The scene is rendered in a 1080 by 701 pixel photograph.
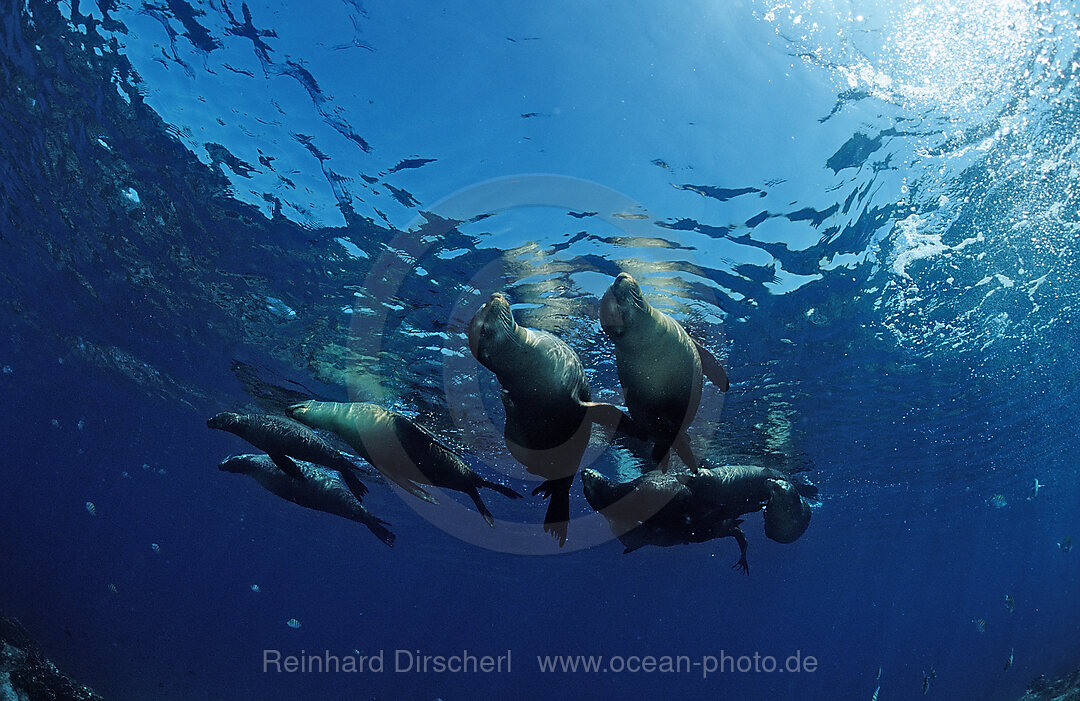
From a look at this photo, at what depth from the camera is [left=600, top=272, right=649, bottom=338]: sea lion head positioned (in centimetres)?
393

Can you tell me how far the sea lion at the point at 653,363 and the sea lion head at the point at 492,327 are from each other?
0.68 m

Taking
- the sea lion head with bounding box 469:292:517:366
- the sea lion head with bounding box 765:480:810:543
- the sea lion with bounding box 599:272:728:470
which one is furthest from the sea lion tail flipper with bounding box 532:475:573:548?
the sea lion head with bounding box 765:480:810:543

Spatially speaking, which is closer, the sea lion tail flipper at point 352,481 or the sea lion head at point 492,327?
the sea lion head at point 492,327

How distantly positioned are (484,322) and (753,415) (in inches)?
583

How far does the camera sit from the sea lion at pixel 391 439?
579 cm

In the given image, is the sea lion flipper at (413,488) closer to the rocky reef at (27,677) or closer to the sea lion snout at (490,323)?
the sea lion snout at (490,323)

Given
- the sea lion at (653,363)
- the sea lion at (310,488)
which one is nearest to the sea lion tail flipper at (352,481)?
the sea lion at (310,488)

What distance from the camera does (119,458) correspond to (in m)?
39.8

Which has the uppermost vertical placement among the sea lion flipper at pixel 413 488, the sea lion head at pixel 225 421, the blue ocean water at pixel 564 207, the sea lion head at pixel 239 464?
the blue ocean water at pixel 564 207

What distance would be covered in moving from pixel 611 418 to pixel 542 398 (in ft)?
2.15

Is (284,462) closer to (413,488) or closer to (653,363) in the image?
(413,488)

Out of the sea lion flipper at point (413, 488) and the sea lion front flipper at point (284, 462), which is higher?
the sea lion front flipper at point (284, 462)

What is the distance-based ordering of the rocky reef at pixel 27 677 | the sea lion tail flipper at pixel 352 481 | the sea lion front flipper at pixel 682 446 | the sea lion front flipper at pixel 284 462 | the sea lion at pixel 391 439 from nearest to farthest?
the sea lion front flipper at pixel 682 446, the sea lion at pixel 391 439, the sea lion front flipper at pixel 284 462, the sea lion tail flipper at pixel 352 481, the rocky reef at pixel 27 677

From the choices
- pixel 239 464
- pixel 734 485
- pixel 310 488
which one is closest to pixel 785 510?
pixel 734 485
